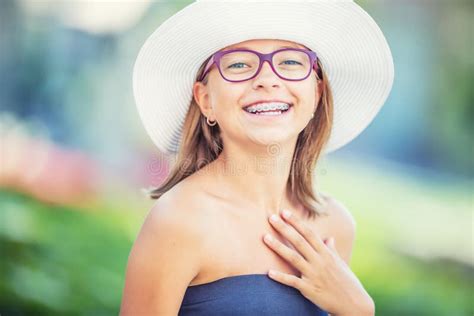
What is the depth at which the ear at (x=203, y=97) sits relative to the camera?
Result: 192cm

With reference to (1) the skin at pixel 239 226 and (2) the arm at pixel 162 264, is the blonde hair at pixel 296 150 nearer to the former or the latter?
(1) the skin at pixel 239 226

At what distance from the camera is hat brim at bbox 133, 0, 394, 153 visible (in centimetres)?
174

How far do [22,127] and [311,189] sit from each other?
2.33 meters

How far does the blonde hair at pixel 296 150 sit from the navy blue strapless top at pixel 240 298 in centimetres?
40

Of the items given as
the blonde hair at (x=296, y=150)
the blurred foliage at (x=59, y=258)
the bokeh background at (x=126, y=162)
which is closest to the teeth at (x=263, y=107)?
the blonde hair at (x=296, y=150)

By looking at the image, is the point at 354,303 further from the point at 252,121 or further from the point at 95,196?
the point at 95,196

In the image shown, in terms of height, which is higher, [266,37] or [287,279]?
[266,37]

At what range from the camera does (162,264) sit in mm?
1647

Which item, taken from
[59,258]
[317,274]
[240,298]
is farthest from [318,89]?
[59,258]

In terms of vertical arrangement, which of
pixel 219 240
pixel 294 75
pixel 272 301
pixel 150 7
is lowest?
pixel 272 301

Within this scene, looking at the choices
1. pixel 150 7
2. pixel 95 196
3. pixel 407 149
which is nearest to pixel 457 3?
pixel 407 149

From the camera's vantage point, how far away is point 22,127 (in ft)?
12.2

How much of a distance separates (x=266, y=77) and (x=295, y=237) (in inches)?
20.2

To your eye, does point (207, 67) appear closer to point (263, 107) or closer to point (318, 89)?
point (263, 107)
